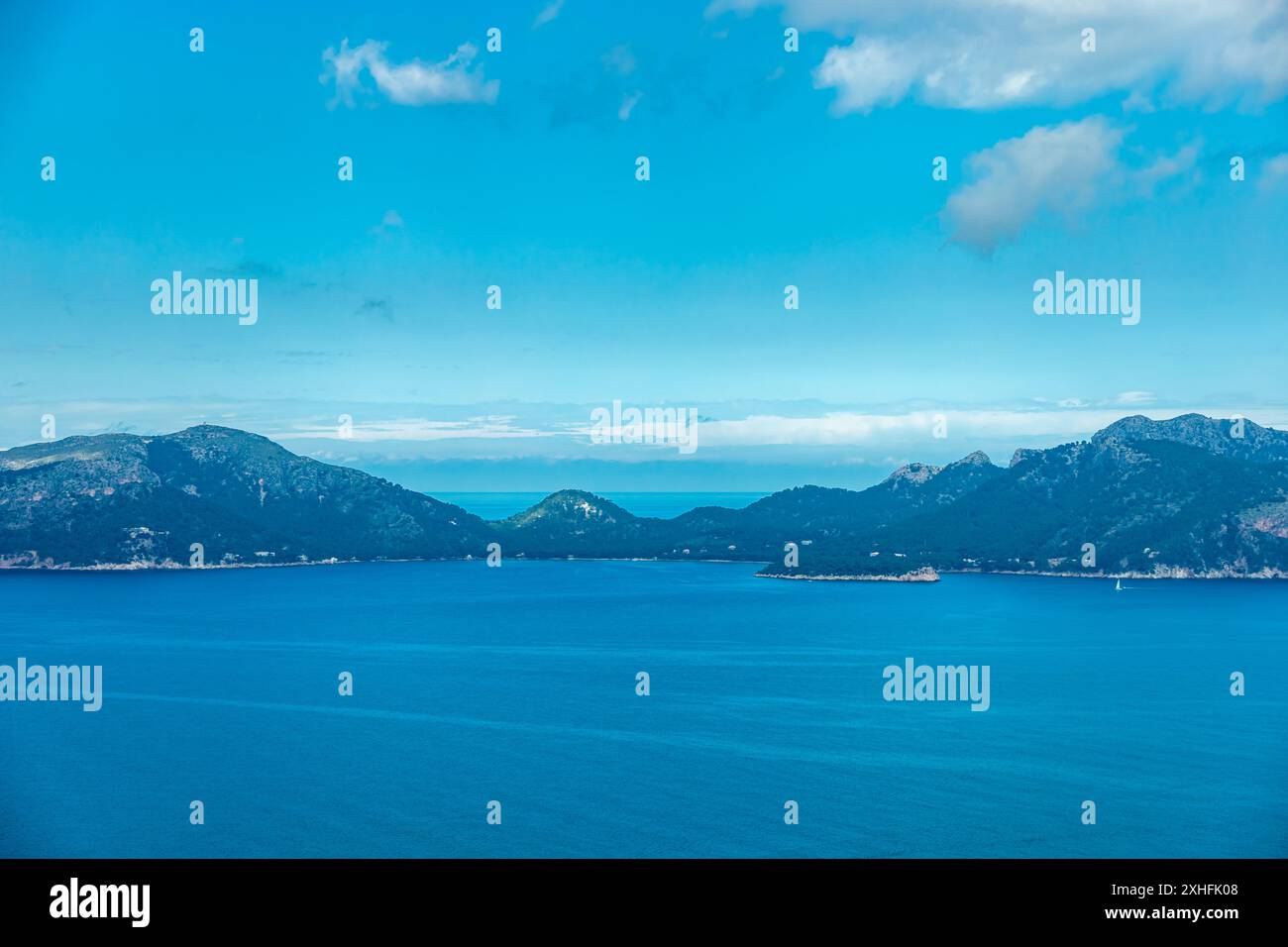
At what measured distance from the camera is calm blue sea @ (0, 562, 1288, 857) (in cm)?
3734

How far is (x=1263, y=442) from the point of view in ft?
553

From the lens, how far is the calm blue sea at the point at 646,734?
37.3 m

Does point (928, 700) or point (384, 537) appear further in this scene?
point (384, 537)

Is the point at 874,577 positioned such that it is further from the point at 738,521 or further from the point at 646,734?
the point at 646,734

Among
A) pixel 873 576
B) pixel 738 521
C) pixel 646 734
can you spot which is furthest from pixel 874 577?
pixel 646 734

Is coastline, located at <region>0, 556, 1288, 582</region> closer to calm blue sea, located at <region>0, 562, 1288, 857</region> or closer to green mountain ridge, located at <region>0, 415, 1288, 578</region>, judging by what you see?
green mountain ridge, located at <region>0, 415, 1288, 578</region>

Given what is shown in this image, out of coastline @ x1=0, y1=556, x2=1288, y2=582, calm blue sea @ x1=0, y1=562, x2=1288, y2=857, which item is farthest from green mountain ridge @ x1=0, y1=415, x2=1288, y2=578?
calm blue sea @ x1=0, y1=562, x2=1288, y2=857

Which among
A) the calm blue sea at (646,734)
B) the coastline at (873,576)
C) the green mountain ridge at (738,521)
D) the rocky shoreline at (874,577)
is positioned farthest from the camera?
the green mountain ridge at (738,521)

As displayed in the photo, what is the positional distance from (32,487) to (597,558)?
8167 centimetres

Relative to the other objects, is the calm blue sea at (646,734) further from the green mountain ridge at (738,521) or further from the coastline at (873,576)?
the green mountain ridge at (738,521)

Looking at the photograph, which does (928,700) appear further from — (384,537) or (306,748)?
→ (384,537)

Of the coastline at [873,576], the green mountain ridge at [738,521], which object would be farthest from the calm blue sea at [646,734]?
the green mountain ridge at [738,521]

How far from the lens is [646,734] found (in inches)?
2066
